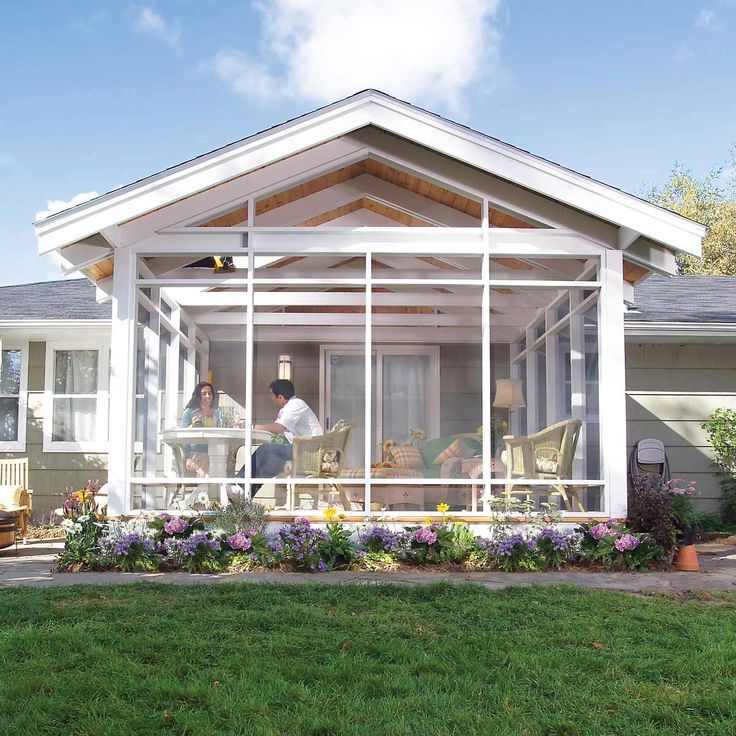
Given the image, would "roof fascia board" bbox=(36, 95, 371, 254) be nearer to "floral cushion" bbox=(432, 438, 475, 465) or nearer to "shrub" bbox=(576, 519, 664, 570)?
"floral cushion" bbox=(432, 438, 475, 465)

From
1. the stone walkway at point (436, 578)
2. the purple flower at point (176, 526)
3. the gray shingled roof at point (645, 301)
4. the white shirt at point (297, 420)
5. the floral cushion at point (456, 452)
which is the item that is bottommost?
the stone walkway at point (436, 578)

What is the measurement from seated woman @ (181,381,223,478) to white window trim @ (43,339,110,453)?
11.8 feet

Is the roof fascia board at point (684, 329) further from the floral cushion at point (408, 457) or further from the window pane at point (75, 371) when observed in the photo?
the window pane at point (75, 371)

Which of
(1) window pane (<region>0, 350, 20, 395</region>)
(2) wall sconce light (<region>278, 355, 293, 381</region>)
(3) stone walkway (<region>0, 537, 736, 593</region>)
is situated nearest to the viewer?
(3) stone walkway (<region>0, 537, 736, 593</region>)

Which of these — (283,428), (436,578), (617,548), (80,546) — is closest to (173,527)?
(80,546)

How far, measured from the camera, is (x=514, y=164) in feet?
23.6

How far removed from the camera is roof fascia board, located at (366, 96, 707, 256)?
23.4 feet

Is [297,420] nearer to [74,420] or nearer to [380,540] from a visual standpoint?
[380,540]

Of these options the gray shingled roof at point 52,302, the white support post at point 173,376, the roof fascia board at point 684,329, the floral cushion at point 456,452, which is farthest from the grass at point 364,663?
the gray shingled roof at point 52,302

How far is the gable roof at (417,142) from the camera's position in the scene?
7082mm

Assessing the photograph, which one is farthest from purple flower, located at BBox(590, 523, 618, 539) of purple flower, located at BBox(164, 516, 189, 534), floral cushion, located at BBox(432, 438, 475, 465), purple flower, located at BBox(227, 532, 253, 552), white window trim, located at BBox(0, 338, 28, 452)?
white window trim, located at BBox(0, 338, 28, 452)

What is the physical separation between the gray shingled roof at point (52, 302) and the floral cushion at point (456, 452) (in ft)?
16.7

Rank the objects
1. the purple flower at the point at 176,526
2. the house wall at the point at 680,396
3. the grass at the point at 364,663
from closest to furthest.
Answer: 1. the grass at the point at 364,663
2. the purple flower at the point at 176,526
3. the house wall at the point at 680,396

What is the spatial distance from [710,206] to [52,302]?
71.5 feet
